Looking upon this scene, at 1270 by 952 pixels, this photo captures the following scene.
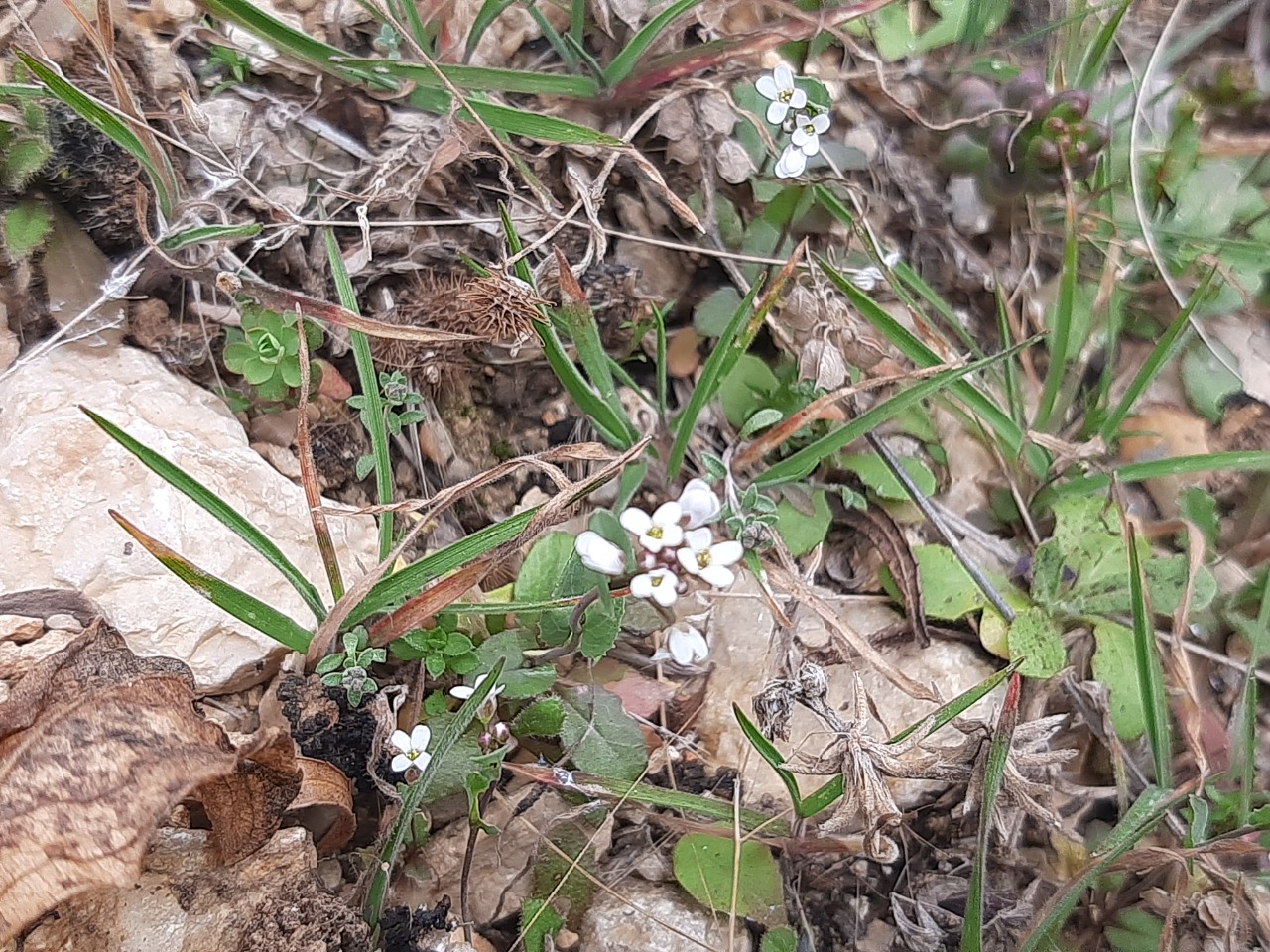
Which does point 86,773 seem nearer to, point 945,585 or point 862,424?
point 862,424

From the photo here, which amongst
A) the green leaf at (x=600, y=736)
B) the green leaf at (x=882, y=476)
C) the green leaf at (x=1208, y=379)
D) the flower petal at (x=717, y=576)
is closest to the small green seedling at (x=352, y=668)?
the green leaf at (x=600, y=736)

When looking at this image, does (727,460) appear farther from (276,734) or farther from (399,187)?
(276,734)

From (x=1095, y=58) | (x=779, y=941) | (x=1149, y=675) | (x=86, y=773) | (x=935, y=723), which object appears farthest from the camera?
(x=1095, y=58)

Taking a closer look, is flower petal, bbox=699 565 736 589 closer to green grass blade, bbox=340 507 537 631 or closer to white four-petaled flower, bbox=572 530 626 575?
white four-petaled flower, bbox=572 530 626 575

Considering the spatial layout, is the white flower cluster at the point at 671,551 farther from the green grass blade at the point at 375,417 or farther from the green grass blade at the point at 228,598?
the green grass blade at the point at 228,598

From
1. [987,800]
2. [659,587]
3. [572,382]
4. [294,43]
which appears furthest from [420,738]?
[294,43]

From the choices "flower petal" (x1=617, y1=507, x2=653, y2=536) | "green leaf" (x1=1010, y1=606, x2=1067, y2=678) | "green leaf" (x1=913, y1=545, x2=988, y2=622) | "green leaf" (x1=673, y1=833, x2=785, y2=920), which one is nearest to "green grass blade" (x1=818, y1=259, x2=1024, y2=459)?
"green leaf" (x1=913, y1=545, x2=988, y2=622)
